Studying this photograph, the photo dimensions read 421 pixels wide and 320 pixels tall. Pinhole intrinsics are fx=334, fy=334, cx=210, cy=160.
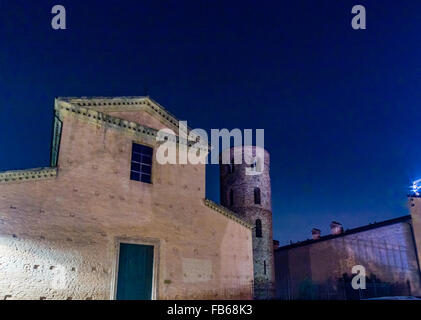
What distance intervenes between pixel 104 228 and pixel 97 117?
4466mm

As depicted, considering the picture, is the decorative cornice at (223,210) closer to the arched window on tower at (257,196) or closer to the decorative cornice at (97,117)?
the decorative cornice at (97,117)

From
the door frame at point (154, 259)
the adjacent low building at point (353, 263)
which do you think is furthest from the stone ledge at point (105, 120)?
the adjacent low building at point (353, 263)

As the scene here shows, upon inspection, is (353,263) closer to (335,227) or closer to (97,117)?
(335,227)

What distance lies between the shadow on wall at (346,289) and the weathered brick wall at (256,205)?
3.45 m

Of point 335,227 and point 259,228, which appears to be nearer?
point 259,228

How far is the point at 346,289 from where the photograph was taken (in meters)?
21.9

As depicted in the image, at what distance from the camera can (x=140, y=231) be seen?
42.2 ft

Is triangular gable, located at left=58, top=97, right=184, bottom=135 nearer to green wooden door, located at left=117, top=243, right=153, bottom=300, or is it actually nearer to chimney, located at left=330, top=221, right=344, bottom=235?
green wooden door, located at left=117, top=243, right=153, bottom=300

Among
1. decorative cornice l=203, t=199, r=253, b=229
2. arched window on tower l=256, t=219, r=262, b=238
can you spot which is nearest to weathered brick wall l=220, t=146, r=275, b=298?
arched window on tower l=256, t=219, r=262, b=238

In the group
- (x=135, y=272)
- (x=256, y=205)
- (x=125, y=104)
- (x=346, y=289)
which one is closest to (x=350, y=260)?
(x=346, y=289)

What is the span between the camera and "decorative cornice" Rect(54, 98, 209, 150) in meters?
12.9

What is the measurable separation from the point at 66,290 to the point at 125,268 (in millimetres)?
2117
